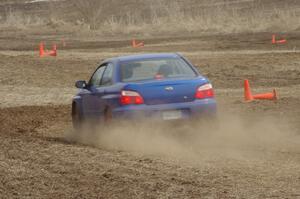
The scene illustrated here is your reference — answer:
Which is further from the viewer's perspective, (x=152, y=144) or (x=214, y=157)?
(x=152, y=144)

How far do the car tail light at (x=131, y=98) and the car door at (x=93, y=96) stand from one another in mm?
962

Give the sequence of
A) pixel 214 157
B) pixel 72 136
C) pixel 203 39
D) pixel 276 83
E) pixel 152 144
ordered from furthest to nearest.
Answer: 1. pixel 203 39
2. pixel 276 83
3. pixel 72 136
4. pixel 152 144
5. pixel 214 157

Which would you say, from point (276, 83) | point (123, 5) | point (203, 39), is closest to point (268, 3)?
point (123, 5)

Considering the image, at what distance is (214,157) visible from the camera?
42.1 ft

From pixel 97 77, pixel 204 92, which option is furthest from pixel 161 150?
pixel 97 77

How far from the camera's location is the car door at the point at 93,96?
15406 mm

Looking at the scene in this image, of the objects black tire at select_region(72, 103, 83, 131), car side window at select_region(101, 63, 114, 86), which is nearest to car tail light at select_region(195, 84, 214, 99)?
car side window at select_region(101, 63, 114, 86)

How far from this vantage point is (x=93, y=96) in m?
15.8

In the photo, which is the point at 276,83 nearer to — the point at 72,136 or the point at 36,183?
the point at 72,136

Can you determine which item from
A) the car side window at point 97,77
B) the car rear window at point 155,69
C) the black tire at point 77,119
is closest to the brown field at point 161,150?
the black tire at point 77,119

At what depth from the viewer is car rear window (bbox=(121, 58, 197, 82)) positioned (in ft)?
48.4

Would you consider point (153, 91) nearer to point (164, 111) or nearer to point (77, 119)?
point (164, 111)

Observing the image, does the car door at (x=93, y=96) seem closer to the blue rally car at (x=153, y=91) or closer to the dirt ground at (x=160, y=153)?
the blue rally car at (x=153, y=91)

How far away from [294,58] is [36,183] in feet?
70.1
